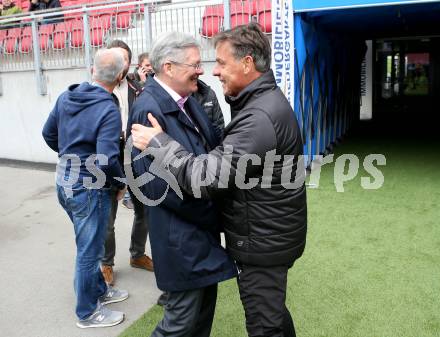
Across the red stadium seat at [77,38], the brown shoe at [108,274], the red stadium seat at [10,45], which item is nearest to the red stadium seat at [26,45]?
the red stadium seat at [10,45]

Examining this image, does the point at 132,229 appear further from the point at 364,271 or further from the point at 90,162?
the point at 364,271

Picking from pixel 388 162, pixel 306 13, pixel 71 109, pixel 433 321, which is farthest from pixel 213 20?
pixel 433 321

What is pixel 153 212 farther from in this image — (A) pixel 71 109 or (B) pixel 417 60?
(B) pixel 417 60

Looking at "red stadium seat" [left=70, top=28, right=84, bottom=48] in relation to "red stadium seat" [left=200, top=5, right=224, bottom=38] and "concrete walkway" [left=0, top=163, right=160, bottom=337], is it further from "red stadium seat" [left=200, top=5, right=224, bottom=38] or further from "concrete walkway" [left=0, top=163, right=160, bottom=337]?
"concrete walkway" [left=0, top=163, right=160, bottom=337]

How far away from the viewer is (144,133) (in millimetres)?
1929

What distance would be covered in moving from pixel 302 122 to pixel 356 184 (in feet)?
3.70

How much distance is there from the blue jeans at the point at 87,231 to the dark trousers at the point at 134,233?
48 centimetres

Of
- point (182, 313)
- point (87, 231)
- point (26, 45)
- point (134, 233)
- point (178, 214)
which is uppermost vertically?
point (26, 45)

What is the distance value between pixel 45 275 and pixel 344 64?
7.94 m

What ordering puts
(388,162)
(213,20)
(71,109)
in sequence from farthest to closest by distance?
(388,162) < (213,20) < (71,109)

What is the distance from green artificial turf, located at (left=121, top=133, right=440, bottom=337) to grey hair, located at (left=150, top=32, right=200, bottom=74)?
5.91 ft

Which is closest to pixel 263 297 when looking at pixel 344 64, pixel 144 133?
pixel 144 133

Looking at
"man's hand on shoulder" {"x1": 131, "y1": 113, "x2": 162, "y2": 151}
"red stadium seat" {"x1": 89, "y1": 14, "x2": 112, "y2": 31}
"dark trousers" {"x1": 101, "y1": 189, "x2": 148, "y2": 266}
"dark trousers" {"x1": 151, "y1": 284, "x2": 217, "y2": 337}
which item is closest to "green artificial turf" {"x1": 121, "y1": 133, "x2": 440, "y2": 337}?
"dark trousers" {"x1": 101, "y1": 189, "x2": 148, "y2": 266}

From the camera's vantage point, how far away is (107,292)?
354 cm
